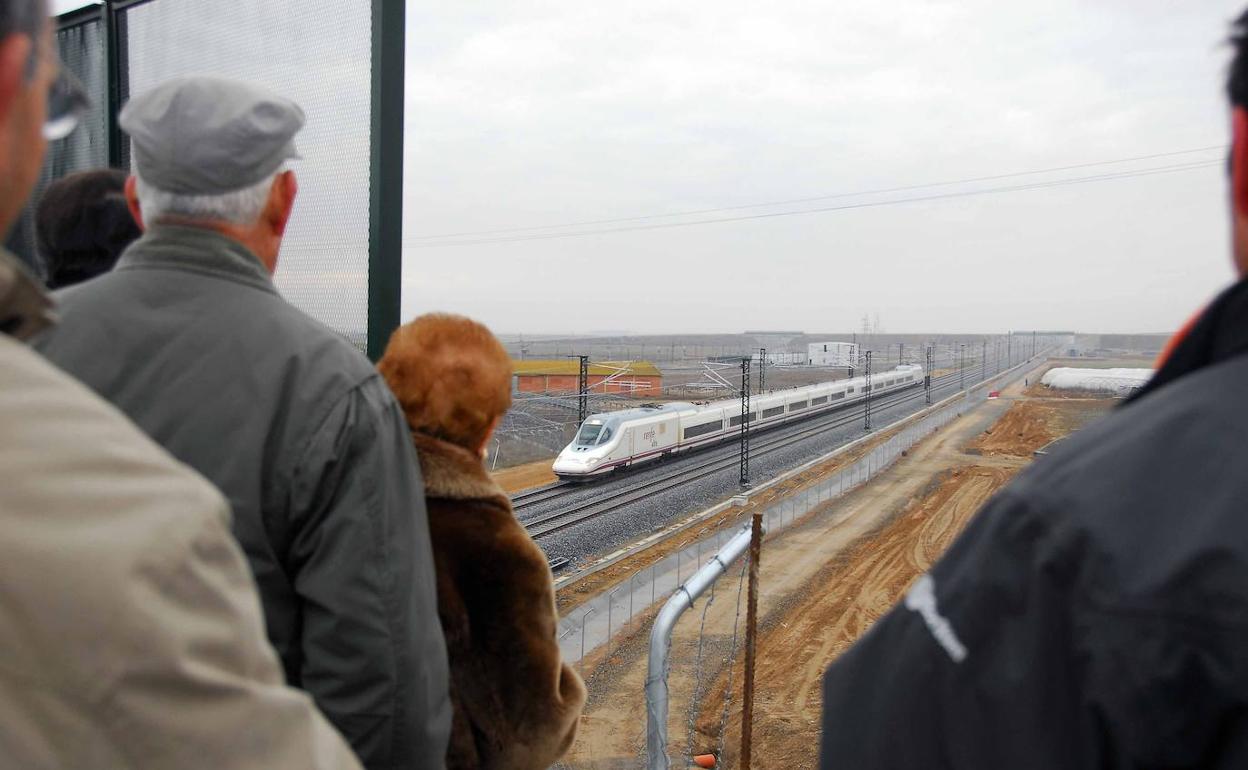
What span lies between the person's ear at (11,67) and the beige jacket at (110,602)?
154 millimetres

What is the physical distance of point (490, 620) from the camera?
2.05m

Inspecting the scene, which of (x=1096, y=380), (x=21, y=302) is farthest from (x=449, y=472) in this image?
(x=1096, y=380)

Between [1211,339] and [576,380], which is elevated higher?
[1211,339]

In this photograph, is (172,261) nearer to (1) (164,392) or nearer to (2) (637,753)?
(1) (164,392)

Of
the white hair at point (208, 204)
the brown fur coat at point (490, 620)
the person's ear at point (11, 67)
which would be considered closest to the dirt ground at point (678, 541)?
the brown fur coat at point (490, 620)

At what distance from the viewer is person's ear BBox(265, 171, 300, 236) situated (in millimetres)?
1716

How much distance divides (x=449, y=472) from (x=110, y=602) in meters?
1.29

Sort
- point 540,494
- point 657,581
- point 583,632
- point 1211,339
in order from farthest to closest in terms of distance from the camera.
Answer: point 540,494 → point 657,581 → point 583,632 → point 1211,339

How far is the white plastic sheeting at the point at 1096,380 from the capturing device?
194 feet

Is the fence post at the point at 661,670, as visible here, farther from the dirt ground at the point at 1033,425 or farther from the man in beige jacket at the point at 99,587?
the dirt ground at the point at 1033,425

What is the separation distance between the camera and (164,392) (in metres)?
1.47

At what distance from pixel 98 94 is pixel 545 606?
2995 millimetres

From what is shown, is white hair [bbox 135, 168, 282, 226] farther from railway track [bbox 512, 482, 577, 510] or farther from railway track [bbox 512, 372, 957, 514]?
railway track [bbox 512, 482, 577, 510]

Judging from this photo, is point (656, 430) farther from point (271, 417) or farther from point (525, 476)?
point (271, 417)
